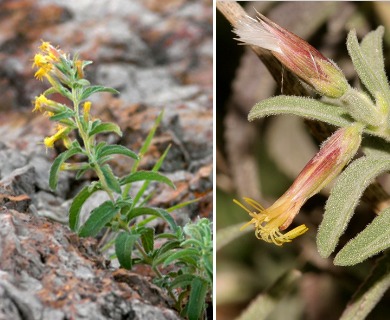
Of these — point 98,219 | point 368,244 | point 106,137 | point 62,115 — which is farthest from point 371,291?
point 106,137

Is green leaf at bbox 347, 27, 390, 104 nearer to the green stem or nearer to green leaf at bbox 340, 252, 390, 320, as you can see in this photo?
green leaf at bbox 340, 252, 390, 320

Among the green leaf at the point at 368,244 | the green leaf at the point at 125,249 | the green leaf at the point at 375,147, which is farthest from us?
the green leaf at the point at 125,249

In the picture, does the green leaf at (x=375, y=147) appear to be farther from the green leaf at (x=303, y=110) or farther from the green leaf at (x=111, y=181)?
the green leaf at (x=111, y=181)

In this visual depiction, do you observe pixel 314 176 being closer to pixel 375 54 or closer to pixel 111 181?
pixel 375 54

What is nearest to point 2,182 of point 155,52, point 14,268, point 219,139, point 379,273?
point 14,268

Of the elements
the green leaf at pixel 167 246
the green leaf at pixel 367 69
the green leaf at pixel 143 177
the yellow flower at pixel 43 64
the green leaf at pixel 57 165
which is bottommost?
the green leaf at pixel 167 246

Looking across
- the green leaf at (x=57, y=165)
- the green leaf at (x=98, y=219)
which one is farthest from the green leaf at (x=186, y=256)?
the green leaf at (x=57, y=165)
